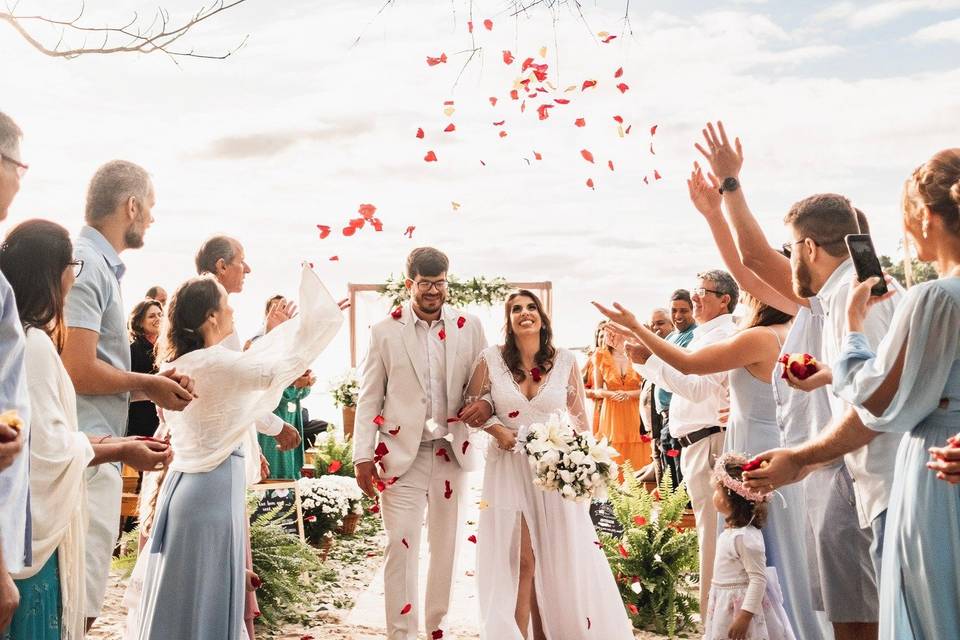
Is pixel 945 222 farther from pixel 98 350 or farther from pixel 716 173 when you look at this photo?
pixel 98 350

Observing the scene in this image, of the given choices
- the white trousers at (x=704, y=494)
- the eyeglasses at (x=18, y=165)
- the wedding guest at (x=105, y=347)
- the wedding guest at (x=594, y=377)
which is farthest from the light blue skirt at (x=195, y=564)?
the wedding guest at (x=594, y=377)

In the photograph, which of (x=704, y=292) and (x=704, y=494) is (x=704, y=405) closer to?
(x=704, y=494)

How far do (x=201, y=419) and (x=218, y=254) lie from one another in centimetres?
160

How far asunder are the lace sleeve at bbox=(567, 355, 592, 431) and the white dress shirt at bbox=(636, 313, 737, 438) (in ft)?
1.51

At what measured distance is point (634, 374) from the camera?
10297 millimetres

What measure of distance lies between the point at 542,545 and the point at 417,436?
936 mm

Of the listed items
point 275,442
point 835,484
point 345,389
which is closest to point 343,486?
point 275,442

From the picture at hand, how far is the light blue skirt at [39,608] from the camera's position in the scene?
9.07 feet

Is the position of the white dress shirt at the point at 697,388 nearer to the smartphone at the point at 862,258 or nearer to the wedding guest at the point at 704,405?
the wedding guest at the point at 704,405

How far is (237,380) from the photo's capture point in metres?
3.95

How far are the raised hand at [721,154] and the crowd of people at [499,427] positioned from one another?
0.05 ft

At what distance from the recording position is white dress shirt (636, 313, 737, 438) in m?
5.16

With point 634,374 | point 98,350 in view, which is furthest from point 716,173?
point 634,374

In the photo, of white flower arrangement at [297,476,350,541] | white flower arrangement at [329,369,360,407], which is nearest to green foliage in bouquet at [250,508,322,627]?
white flower arrangement at [297,476,350,541]
